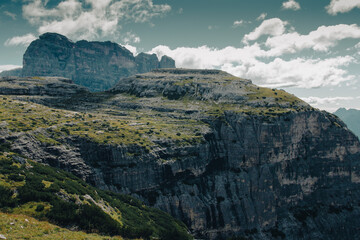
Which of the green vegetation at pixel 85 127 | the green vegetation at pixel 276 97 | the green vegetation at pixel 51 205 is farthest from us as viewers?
the green vegetation at pixel 276 97

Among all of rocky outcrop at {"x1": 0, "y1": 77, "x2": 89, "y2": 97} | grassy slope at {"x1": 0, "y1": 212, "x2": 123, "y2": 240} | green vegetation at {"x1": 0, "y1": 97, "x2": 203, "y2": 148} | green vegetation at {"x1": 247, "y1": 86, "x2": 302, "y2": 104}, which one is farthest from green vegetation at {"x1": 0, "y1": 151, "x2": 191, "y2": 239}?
green vegetation at {"x1": 247, "y1": 86, "x2": 302, "y2": 104}

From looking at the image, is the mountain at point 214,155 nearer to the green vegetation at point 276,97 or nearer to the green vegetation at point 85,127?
the green vegetation at point 85,127

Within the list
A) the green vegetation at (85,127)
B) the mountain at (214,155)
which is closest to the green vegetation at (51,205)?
the mountain at (214,155)

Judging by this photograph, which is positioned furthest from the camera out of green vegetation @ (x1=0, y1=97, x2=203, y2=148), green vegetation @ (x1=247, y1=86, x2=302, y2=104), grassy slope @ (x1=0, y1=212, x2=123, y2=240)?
green vegetation @ (x1=247, y1=86, x2=302, y2=104)

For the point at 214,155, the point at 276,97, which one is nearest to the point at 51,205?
the point at 214,155

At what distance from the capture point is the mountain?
10312 cm

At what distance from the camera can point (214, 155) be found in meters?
142

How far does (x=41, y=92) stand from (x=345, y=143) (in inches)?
9013

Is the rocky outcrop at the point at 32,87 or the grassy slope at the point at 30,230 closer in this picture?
the grassy slope at the point at 30,230

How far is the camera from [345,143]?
16162cm

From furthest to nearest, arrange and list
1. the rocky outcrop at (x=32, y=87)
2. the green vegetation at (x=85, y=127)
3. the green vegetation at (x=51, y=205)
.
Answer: the rocky outcrop at (x=32, y=87) < the green vegetation at (x=85, y=127) < the green vegetation at (x=51, y=205)

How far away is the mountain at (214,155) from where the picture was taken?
103 meters

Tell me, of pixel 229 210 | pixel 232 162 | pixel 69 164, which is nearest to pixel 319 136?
pixel 232 162

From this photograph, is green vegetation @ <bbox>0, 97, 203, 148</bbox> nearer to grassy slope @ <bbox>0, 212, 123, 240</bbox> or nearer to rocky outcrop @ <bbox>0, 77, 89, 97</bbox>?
rocky outcrop @ <bbox>0, 77, 89, 97</bbox>
